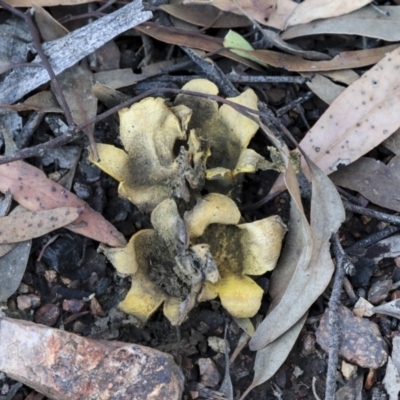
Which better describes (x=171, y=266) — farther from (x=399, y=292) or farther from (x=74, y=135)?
(x=399, y=292)

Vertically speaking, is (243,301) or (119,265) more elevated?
(119,265)

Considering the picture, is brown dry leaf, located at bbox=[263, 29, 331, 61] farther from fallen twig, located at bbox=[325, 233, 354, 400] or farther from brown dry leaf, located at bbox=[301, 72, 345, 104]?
fallen twig, located at bbox=[325, 233, 354, 400]

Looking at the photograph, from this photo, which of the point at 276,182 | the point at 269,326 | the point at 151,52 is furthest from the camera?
the point at 151,52

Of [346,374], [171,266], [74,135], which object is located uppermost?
[74,135]

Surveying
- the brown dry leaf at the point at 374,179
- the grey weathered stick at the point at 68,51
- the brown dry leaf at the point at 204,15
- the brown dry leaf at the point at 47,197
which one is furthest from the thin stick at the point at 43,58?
the brown dry leaf at the point at 374,179

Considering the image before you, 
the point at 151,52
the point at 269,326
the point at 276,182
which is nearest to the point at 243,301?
the point at 269,326

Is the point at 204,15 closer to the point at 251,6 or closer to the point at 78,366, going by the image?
the point at 251,6

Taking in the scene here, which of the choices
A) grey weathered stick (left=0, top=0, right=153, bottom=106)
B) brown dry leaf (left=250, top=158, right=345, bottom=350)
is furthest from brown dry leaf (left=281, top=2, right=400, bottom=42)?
grey weathered stick (left=0, top=0, right=153, bottom=106)
